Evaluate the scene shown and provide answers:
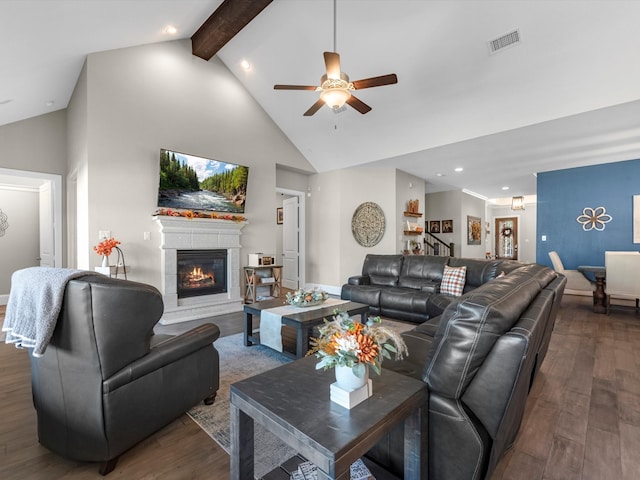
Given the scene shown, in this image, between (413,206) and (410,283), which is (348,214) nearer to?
(413,206)

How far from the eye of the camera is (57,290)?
1445 mm

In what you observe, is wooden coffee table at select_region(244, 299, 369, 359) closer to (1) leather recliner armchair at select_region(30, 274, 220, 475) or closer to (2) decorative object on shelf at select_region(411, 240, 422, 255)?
(1) leather recliner armchair at select_region(30, 274, 220, 475)

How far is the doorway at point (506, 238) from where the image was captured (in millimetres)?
12688

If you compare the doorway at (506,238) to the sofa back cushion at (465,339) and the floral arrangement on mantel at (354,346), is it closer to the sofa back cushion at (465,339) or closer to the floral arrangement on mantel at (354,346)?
the sofa back cushion at (465,339)

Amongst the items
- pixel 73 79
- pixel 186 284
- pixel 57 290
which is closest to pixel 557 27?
pixel 57 290

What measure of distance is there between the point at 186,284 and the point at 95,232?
1.47 meters

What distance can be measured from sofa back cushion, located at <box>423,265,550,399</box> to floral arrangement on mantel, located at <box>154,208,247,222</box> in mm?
4404

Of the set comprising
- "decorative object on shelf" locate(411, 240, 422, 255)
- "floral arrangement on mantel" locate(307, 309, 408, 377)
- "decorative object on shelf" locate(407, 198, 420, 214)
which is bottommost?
"floral arrangement on mantel" locate(307, 309, 408, 377)

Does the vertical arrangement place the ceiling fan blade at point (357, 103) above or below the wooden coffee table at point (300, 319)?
above

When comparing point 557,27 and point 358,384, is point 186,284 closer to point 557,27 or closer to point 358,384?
point 358,384

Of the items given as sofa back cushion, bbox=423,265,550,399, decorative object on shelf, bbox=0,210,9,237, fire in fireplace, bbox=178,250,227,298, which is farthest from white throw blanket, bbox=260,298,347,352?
decorative object on shelf, bbox=0,210,9,237

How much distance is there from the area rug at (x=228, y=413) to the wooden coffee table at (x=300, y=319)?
0.48 ft

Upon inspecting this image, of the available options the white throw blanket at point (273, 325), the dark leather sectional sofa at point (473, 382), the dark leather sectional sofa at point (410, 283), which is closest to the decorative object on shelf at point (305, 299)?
the white throw blanket at point (273, 325)

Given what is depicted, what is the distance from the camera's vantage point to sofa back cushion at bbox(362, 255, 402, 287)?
517cm
